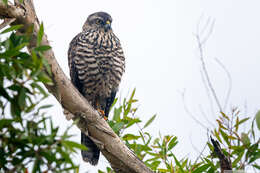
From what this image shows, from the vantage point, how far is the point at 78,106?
2811mm

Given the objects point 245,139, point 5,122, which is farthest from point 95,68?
point 5,122

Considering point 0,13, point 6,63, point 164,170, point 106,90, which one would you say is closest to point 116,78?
point 106,90

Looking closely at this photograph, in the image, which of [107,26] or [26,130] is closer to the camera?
[26,130]

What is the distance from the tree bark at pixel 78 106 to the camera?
2590mm

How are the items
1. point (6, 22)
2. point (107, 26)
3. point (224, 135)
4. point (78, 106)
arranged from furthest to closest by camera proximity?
1. point (107, 26)
2. point (224, 135)
3. point (78, 106)
4. point (6, 22)

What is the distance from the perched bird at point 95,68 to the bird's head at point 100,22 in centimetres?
17

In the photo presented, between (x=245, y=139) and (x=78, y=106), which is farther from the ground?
(x=78, y=106)

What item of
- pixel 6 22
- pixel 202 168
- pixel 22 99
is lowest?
pixel 202 168

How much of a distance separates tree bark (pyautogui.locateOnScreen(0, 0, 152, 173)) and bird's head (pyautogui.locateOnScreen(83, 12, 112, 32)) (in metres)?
1.78

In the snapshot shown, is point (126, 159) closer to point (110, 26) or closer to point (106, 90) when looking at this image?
point (106, 90)

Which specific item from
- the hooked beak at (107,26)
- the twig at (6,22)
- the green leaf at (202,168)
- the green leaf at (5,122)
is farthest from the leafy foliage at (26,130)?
the hooked beak at (107,26)

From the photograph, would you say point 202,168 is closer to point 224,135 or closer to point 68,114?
point 224,135

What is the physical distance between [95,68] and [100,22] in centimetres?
84

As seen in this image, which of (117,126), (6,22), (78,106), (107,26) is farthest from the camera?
(107,26)
